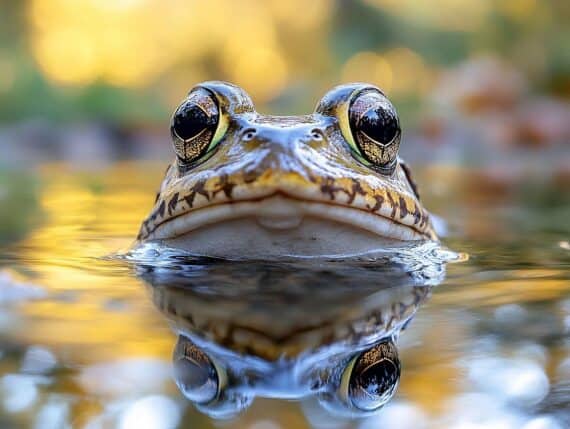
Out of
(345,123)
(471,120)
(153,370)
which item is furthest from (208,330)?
(471,120)

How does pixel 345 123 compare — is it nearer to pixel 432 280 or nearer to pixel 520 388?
pixel 432 280

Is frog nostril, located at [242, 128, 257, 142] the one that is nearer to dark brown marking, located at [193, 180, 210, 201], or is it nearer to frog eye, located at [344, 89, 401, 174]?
dark brown marking, located at [193, 180, 210, 201]

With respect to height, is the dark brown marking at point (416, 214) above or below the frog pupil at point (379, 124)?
below

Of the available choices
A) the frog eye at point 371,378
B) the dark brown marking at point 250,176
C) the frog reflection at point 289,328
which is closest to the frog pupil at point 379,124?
the frog reflection at point 289,328

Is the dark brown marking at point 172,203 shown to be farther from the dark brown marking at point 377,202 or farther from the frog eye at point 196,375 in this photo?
the frog eye at point 196,375

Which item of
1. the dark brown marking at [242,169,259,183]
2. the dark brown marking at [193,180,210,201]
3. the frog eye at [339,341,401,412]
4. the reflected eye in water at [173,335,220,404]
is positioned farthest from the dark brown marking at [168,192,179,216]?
the frog eye at [339,341,401,412]

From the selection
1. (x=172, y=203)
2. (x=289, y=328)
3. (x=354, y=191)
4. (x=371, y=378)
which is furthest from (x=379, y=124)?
(x=371, y=378)

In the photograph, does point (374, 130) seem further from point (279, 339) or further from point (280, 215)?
point (279, 339)

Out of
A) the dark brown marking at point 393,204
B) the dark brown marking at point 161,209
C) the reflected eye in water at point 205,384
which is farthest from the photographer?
the dark brown marking at point 161,209
